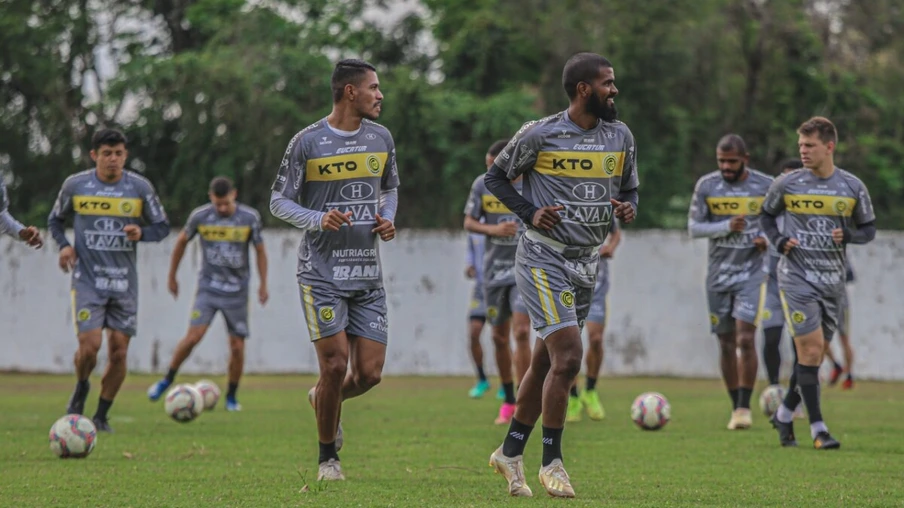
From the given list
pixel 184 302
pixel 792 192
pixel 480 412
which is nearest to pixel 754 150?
pixel 184 302

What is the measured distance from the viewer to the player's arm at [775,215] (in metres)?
10.5

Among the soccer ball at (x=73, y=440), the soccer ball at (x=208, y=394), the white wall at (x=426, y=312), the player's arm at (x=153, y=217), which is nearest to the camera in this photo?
the soccer ball at (x=73, y=440)

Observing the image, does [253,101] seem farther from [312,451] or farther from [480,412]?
[312,451]

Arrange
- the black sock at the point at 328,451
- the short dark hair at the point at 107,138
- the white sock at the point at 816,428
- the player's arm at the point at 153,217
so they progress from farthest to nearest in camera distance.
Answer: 1. the player's arm at the point at 153,217
2. the short dark hair at the point at 107,138
3. the white sock at the point at 816,428
4. the black sock at the point at 328,451

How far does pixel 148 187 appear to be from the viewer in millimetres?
11977

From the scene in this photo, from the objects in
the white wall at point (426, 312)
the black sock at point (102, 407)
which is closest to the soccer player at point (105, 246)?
the black sock at point (102, 407)

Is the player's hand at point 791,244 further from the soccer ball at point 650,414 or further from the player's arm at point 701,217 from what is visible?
the soccer ball at point 650,414

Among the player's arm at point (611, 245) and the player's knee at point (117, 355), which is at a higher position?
the player's arm at point (611, 245)

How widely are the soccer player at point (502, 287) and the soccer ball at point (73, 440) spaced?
4281 mm

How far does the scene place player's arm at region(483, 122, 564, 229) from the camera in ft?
25.0

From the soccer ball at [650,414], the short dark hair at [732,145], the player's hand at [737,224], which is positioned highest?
the short dark hair at [732,145]

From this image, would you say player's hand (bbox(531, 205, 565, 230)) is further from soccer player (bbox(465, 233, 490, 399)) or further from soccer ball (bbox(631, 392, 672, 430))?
soccer player (bbox(465, 233, 490, 399))

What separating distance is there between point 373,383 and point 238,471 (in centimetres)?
132

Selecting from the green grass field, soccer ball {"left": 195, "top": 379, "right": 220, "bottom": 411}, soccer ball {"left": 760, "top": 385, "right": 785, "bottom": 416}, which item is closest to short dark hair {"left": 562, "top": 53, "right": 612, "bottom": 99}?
the green grass field
